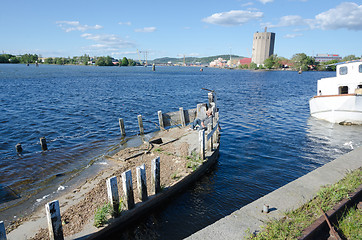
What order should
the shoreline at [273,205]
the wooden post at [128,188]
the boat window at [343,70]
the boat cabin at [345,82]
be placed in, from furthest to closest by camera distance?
the boat window at [343,70] < the boat cabin at [345,82] < the wooden post at [128,188] < the shoreline at [273,205]

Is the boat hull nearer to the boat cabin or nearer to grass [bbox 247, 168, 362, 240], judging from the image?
the boat cabin

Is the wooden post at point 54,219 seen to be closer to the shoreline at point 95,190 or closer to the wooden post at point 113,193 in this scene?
the shoreline at point 95,190

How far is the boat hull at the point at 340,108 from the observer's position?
67.6 feet

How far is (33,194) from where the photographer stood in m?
9.82

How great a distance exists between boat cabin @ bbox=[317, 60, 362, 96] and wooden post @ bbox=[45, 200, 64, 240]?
82.5 ft

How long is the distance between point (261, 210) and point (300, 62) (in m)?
187

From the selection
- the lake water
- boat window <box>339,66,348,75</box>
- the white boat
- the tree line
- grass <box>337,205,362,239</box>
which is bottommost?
the lake water

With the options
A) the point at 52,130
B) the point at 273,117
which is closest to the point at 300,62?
the point at 273,117

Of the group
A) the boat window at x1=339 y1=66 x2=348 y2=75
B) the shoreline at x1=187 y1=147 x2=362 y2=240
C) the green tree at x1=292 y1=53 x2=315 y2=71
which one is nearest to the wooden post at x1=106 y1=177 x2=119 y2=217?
the shoreline at x1=187 y1=147 x2=362 y2=240

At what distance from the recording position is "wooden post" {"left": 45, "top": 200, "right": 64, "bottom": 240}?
5816 millimetres

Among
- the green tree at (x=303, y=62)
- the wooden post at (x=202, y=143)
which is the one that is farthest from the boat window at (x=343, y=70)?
the green tree at (x=303, y=62)

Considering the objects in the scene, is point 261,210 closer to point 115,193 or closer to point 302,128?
point 115,193

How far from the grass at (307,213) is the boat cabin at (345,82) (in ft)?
61.1

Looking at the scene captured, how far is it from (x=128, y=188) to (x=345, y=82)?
2404 cm
